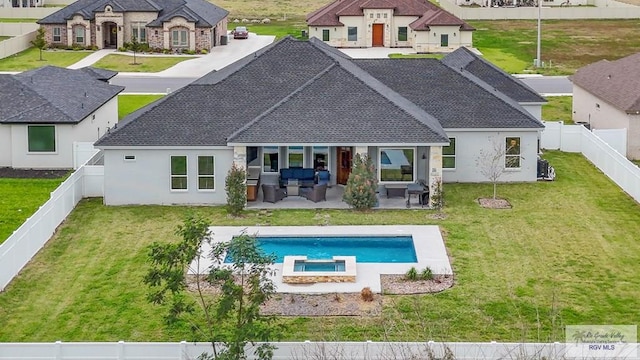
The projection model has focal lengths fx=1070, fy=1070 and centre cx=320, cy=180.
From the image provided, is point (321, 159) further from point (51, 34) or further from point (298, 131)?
point (51, 34)

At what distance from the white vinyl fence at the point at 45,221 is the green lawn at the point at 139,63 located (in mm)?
35514

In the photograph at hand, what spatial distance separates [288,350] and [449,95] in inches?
856

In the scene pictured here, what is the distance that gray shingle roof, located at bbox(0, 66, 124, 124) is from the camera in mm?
42031

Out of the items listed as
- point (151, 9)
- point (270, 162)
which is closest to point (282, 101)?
point (270, 162)

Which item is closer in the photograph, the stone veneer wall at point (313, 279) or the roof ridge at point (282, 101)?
the stone veneer wall at point (313, 279)

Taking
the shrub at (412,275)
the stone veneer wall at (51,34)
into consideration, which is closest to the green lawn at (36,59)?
the stone veneer wall at (51,34)

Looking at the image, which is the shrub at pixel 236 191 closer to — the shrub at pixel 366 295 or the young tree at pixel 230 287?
the shrub at pixel 366 295

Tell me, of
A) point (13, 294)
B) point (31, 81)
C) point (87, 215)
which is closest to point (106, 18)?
point (31, 81)

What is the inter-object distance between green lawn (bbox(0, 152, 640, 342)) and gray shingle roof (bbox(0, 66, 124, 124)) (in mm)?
6534

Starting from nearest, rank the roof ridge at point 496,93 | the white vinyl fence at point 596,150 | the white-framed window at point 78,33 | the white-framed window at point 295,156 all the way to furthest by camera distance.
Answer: the white vinyl fence at point 596,150
the white-framed window at point 295,156
the roof ridge at point 496,93
the white-framed window at point 78,33

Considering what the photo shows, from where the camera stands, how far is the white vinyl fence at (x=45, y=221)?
93.0 feet

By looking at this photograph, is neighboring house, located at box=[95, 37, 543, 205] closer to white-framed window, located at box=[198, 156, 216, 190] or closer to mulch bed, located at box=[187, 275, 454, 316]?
white-framed window, located at box=[198, 156, 216, 190]

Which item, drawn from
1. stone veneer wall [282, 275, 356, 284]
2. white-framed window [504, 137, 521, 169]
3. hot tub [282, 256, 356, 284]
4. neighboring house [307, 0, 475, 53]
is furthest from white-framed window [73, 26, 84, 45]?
stone veneer wall [282, 275, 356, 284]

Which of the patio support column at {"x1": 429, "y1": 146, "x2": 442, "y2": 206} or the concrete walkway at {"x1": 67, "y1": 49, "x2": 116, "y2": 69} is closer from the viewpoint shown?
the patio support column at {"x1": 429, "y1": 146, "x2": 442, "y2": 206}
